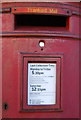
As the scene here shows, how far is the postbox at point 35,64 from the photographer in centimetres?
206

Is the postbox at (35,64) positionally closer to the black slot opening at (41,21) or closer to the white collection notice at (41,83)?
the white collection notice at (41,83)

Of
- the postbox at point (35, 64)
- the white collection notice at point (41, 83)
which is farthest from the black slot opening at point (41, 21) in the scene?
the white collection notice at point (41, 83)

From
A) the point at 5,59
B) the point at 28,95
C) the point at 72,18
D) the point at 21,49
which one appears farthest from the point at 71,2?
the point at 28,95

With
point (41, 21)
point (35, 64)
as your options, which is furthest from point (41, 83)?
point (41, 21)

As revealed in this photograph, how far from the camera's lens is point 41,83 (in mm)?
2082

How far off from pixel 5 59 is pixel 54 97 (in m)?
0.57

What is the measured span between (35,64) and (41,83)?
0.18 meters

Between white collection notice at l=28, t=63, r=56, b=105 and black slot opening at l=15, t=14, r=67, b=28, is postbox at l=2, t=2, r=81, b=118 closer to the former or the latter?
white collection notice at l=28, t=63, r=56, b=105

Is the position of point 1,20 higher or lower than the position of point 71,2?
lower

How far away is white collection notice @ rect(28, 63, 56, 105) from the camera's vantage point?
6.82 ft

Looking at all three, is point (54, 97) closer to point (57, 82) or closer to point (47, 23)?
point (57, 82)

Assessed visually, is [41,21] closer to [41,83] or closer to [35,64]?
[35,64]

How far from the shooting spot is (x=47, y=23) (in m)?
2.41

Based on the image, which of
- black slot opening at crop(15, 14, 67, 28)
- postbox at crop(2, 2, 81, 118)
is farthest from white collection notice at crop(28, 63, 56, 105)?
black slot opening at crop(15, 14, 67, 28)
